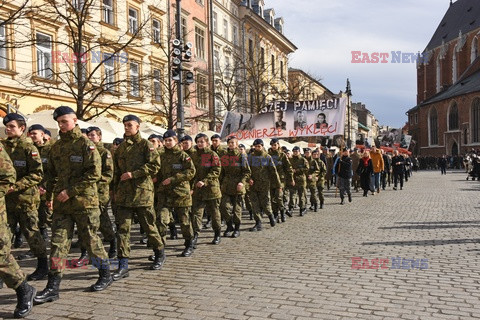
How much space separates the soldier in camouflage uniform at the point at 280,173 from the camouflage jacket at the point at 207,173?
3.16 meters

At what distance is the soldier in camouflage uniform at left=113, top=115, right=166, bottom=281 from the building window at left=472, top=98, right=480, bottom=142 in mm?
69687

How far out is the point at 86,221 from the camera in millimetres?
5199

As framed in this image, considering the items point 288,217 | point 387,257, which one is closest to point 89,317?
point 387,257

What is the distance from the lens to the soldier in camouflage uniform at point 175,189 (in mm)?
7113

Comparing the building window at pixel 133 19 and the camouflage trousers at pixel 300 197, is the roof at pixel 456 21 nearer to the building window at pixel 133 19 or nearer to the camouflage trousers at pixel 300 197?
the building window at pixel 133 19

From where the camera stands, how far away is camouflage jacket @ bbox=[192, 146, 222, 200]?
8.02 metres

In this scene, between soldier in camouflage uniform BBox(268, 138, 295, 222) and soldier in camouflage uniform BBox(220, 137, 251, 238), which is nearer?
soldier in camouflage uniform BBox(220, 137, 251, 238)

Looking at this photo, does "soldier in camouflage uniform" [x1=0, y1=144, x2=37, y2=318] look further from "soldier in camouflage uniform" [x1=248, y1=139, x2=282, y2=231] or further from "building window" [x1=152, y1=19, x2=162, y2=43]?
"building window" [x1=152, y1=19, x2=162, y2=43]

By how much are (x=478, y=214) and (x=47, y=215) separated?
10.3 meters

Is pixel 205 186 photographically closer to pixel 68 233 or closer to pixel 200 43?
pixel 68 233

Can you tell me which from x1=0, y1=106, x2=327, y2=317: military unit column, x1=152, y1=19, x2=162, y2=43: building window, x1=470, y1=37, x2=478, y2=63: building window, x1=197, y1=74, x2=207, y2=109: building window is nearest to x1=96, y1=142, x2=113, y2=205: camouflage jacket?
x1=0, y1=106, x2=327, y2=317: military unit column

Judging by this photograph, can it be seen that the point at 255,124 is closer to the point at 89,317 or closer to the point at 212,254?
the point at 212,254

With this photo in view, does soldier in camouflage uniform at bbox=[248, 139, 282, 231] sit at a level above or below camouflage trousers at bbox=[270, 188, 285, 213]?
above

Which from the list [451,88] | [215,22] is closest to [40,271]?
[215,22]
